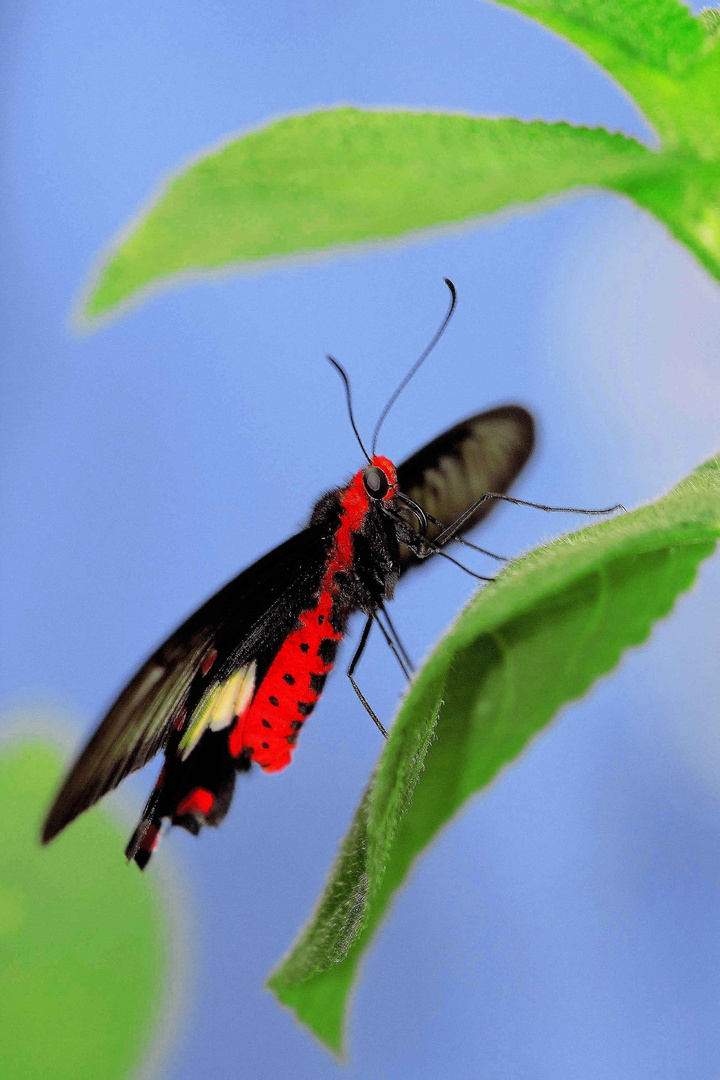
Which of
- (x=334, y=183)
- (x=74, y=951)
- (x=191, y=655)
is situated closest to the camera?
(x=334, y=183)

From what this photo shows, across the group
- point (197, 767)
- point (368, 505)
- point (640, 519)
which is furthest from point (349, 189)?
point (197, 767)

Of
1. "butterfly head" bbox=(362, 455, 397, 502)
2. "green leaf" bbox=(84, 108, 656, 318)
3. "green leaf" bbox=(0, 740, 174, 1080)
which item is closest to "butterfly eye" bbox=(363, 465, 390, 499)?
"butterfly head" bbox=(362, 455, 397, 502)

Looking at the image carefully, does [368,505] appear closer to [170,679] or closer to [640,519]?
[170,679]

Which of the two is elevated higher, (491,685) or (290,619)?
(290,619)

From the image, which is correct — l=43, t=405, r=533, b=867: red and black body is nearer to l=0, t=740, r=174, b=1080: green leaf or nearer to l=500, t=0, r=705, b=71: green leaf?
l=500, t=0, r=705, b=71: green leaf

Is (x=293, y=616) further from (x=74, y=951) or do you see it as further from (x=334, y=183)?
(x=74, y=951)

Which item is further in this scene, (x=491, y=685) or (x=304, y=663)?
Answer: (x=304, y=663)

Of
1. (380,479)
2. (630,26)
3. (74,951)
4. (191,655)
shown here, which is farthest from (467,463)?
(74,951)
